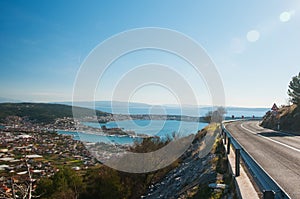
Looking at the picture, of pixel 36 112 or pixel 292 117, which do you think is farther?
pixel 36 112

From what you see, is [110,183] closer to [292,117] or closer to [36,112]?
[292,117]

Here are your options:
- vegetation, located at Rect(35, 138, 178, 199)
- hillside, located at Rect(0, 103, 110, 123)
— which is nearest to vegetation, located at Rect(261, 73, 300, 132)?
vegetation, located at Rect(35, 138, 178, 199)

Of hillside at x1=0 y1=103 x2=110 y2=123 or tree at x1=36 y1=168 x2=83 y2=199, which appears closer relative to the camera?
tree at x1=36 y1=168 x2=83 y2=199

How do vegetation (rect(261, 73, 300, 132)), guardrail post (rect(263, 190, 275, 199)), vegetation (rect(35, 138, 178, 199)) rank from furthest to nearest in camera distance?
1. vegetation (rect(261, 73, 300, 132))
2. vegetation (rect(35, 138, 178, 199))
3. guardrail post (rect(263, 190, 275, 199))

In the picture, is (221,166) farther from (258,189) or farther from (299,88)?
(299,88)

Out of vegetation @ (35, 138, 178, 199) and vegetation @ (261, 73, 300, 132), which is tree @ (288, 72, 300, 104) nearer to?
vegetation @ (261, 73, 300, 132)

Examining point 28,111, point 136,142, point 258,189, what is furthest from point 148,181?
point 28,111

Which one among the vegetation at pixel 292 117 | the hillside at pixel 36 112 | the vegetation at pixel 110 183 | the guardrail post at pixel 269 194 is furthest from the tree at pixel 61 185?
the hillside at pixel 36 112

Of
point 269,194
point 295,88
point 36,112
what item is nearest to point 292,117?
point 295,88

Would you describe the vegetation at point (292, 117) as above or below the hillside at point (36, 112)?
above

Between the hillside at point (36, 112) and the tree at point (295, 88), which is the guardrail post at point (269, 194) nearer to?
the tree at point (295, 88)

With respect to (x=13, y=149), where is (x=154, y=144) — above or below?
above
